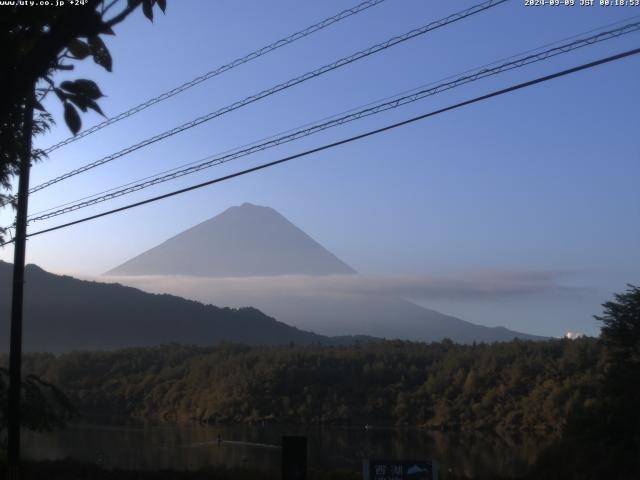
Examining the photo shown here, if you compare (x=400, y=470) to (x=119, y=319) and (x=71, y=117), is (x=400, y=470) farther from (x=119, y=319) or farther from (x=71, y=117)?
(x=119, y=319)

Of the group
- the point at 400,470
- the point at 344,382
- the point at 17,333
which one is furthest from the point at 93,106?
the point at 344,382

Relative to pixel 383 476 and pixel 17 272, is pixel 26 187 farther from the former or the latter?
pixel 383 476

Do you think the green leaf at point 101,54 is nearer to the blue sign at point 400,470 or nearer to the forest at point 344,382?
the blue sign at point 400,470

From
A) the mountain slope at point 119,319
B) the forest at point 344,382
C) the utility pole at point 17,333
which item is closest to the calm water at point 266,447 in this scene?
the forest at point 344,382

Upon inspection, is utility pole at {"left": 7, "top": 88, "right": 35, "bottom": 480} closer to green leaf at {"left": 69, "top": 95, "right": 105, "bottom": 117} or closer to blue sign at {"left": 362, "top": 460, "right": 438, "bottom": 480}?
blue sign at {"left": 362, "top": 460, "right": 438, "bottom": 480}

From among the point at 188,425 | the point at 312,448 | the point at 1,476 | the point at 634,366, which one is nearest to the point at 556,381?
the point at 312,448

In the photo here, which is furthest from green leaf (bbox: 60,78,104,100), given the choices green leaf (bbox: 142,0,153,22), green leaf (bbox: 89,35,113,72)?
green leaf (bbox: 142,0,153,22)
